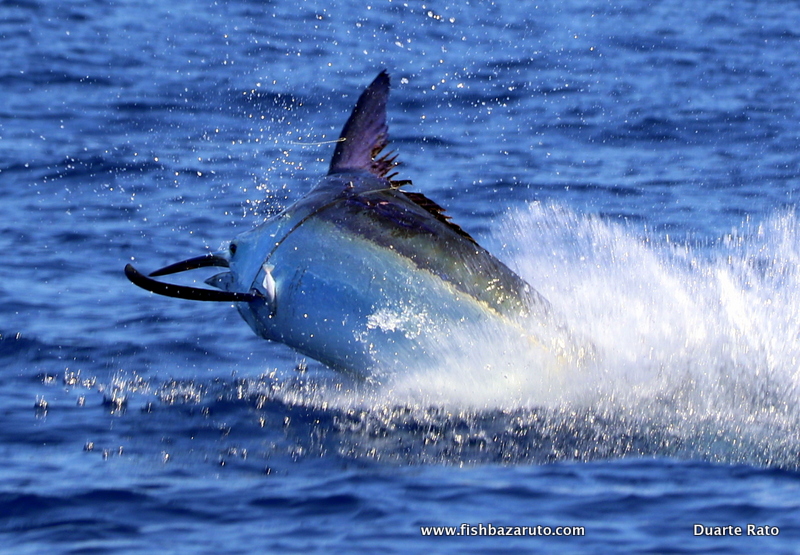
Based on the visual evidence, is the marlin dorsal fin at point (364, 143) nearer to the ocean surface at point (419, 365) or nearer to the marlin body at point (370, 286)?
the marlin body at point (370, 286)

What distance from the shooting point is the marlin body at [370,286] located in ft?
23.9

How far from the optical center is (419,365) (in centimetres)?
753

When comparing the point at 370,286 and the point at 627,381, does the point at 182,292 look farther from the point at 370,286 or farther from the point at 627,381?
the point at 627,381

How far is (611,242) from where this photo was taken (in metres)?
10.3

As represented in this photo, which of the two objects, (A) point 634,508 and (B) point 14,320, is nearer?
(A) point 634,508

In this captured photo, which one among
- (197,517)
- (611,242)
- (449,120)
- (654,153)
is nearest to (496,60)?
(449,120)

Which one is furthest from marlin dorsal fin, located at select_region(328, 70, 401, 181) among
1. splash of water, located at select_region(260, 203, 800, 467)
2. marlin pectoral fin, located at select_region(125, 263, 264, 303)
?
splash of water, located at select_region(260, 203, 800, 467)

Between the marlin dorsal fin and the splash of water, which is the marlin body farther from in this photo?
the marlin dorsal fin

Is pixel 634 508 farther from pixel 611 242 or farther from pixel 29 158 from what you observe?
pixel 29 158

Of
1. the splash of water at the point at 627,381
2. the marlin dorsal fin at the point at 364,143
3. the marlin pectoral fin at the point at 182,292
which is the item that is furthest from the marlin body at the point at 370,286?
the marlin dorsal fin at the point at 364,143

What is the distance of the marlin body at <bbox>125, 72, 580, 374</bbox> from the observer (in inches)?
287

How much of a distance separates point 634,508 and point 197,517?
2.16 m

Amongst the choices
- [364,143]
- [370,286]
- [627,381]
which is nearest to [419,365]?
[370,286]

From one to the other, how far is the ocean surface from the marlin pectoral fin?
2.64ft
